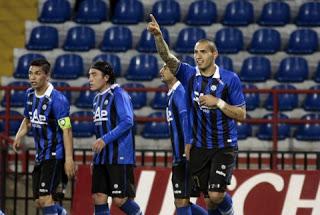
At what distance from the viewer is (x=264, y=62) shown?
1845 centimetres

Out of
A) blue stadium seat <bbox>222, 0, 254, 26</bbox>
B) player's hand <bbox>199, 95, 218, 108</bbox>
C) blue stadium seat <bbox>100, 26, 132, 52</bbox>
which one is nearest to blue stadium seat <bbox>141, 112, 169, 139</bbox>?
blue stadium seat <bbox>100, 26, 132, 52</bbox>

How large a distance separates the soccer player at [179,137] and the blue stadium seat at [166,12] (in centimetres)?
822

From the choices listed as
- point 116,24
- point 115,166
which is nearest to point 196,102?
point 115,166

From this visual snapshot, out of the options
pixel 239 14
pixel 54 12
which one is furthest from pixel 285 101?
pixel 54 12

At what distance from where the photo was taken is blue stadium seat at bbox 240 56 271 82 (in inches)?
719

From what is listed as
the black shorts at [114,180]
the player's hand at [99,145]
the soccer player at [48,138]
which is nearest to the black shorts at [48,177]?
the soccer player at [48,138]

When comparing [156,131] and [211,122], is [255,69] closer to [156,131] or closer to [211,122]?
[156,131]

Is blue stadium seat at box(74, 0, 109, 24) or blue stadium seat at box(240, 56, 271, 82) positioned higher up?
blue stadium seat at box(74, 0, 109, 24)

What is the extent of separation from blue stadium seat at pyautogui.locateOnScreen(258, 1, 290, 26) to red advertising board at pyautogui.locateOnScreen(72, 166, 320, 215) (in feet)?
23.5

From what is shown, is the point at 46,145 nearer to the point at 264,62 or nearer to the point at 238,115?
the point at 238,115

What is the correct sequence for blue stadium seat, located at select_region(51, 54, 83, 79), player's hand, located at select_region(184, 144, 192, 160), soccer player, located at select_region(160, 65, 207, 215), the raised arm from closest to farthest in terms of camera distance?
the raised arm → player's hand, located at select_region(184, 144, 192, 160) → soccer player, located at select_region(160, 65, 207, 215) → blue stadium seat, located at select_region(51, 54, 83, 79)

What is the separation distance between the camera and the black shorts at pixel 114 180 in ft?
35.4

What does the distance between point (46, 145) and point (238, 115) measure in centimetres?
217

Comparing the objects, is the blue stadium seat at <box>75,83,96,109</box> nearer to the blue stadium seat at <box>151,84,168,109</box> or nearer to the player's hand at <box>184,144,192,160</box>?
the blue stadium seat at <box>151,84,168,109</box>
